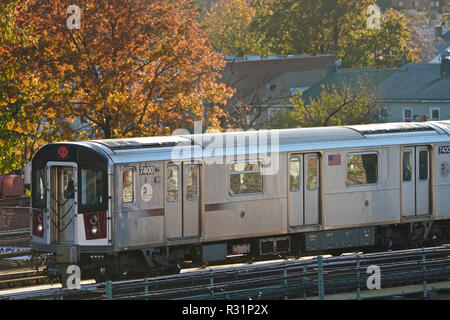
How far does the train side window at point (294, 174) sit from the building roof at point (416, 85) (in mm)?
38319

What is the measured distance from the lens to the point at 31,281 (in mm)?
21609

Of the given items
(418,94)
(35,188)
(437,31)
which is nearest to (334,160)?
(35,188)

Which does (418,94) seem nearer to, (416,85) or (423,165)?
(416,85)

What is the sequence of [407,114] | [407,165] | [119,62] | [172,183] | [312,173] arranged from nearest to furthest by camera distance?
[172,183], [312,173], [407,165], [119,62], [407,114]

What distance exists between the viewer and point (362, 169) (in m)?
21.8

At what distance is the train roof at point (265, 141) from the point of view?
19297 mm

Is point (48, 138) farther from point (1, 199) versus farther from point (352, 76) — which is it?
point (352, 76)

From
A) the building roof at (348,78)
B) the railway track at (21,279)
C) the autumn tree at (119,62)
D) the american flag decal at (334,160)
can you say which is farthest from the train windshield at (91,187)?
the building roof at (348,78)

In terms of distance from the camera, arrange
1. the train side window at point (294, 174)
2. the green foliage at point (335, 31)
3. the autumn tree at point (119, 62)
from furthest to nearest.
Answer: the green foliage at point (335, 31), the autumn tree at point (119, 62), the train side window at point (294, 174)

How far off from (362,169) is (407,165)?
1398 mm

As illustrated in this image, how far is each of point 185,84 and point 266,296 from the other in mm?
15090

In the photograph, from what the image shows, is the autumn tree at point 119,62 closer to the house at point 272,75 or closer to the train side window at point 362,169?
the train side window at point 362,169
